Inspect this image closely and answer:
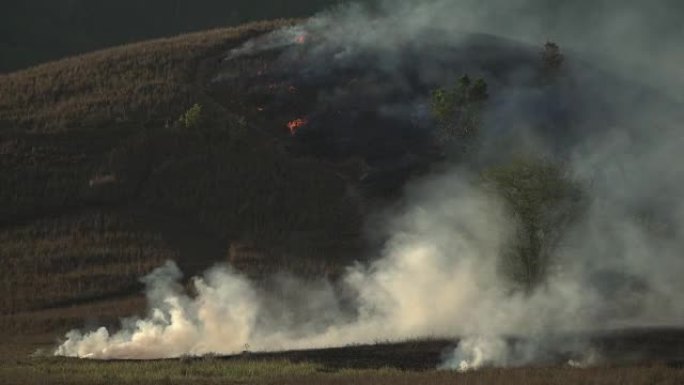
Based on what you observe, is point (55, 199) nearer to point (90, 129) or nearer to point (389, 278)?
point (90, 129)

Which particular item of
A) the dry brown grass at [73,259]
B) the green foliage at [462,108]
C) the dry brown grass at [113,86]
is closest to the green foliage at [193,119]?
the dry brown grass at [113,86]

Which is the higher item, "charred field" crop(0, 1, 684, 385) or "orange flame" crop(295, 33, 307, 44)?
"orange flame" crop(295, 33, 307, 44)

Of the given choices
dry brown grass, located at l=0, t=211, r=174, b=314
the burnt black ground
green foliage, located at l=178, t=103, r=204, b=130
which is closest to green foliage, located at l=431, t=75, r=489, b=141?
green foliage, located at l=178, t=103, r=204, b=130

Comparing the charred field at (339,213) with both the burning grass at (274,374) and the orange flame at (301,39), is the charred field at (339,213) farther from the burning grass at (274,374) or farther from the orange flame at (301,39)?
the orange flame at (301,39)

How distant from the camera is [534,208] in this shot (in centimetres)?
5312

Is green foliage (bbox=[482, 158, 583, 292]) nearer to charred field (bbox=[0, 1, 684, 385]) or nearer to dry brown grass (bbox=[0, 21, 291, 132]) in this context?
charred field (bbox=[0, 1, 684, 385])

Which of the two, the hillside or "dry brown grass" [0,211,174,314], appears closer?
"dry brown grass" [0,211,174,314]

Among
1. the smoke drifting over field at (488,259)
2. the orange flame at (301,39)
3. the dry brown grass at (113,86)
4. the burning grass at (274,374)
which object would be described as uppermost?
the orange flame at (301,39)

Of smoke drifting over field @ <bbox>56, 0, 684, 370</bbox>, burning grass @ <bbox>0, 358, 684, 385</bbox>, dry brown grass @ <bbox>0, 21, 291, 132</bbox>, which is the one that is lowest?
burning grass @ <bbox>0, 358, 684, 385</bbox>

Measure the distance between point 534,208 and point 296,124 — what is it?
40.8 meters

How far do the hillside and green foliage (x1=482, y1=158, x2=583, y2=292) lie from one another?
17152mm

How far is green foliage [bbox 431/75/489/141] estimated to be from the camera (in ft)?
268

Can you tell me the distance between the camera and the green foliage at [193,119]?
86312 mm

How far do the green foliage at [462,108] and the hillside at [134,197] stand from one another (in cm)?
1124
